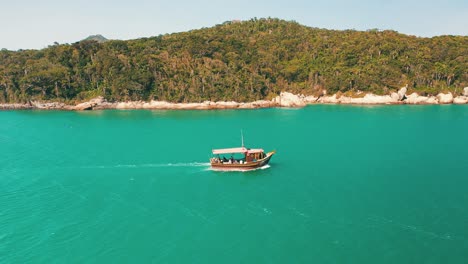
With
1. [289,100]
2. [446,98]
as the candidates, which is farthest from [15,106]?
[446,98]

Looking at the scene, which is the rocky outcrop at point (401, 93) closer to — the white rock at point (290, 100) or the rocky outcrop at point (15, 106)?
the white rock at point (290, 100)

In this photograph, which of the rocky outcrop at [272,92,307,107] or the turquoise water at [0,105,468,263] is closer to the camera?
the turquoise water at [0,105,468,263]

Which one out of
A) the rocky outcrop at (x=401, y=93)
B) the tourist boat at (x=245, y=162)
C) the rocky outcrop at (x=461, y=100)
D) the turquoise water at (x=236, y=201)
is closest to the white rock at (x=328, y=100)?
the rocky outcrop at (x=401, y=93)

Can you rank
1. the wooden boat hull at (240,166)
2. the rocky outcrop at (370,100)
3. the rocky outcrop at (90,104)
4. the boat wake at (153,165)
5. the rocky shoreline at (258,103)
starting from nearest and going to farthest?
the wooden boat hull at (240,166), the boat wake at (153,165), the rocky shoreline at (258,103), the rocky outcrop at (90,104), the rocky outcrop at (370,100)

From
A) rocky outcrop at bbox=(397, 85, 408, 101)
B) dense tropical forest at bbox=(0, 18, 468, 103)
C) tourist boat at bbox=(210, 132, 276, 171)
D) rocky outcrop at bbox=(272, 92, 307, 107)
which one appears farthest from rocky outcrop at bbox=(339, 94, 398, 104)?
tourist boat at bbox=(210, 132, 276, 171)

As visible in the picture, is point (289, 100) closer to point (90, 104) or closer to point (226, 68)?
point (226, 68)

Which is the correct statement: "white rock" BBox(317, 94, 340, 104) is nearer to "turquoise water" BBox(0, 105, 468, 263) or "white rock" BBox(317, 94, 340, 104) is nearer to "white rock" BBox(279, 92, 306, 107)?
"white rock" BBox(279, 92, 306, 107)
